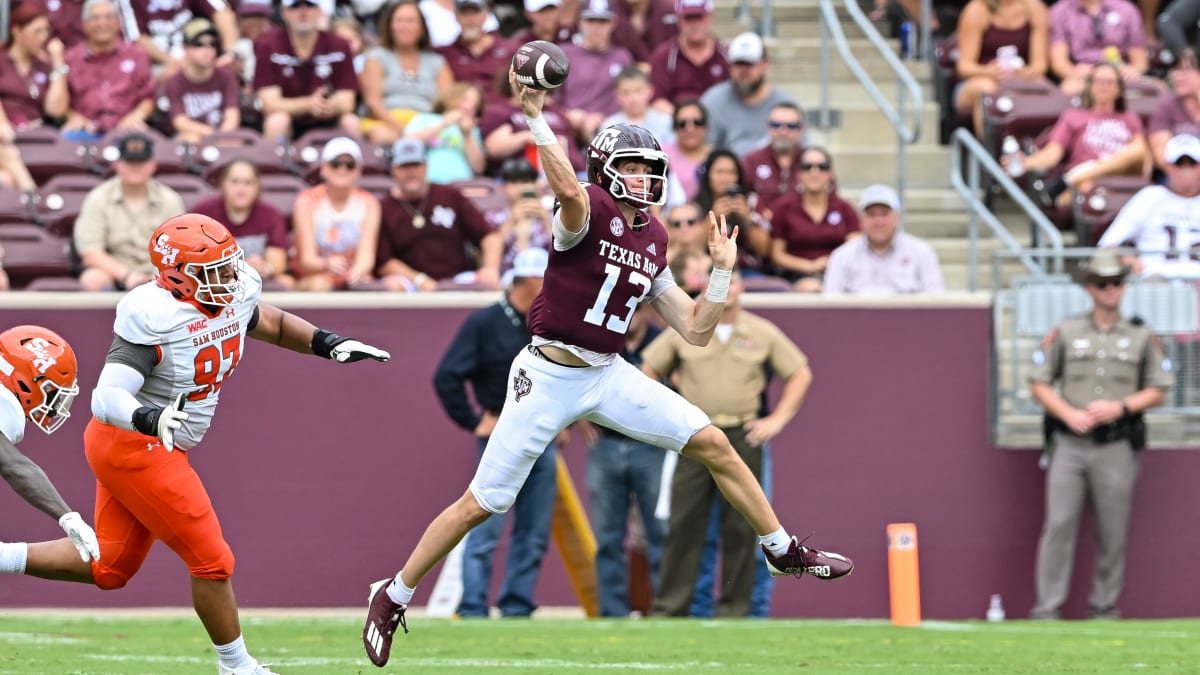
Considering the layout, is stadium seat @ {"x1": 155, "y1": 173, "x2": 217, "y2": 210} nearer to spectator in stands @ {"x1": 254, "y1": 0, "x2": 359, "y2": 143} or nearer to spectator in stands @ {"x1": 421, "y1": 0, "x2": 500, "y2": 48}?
spectator in stands @ {"x1": 254, "y1": 0, "x2": 359, "y2": 143}

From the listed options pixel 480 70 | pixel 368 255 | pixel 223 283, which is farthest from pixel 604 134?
pixel 480 70

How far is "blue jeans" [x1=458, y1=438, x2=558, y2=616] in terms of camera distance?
11219 millimetres

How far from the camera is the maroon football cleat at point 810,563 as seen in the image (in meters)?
7.73

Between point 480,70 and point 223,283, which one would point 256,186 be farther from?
point 223,283

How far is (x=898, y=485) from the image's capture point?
12.2 m

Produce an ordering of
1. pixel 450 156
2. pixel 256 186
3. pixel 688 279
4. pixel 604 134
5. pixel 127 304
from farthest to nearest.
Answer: pixel 450 156, pixel 256 186, pixel 688 279, pixel 604 134, pixel 127 304

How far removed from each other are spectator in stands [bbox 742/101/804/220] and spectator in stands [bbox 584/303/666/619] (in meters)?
1.71

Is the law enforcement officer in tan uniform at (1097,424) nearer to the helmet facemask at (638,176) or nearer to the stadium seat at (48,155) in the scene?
the helmet facemask at (638,176)

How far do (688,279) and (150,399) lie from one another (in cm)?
465

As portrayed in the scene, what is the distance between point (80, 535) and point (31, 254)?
583 cm

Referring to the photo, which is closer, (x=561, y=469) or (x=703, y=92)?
(x=561, y=469)

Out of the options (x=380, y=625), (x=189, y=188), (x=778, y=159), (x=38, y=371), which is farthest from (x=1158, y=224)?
(x=38, y=371)

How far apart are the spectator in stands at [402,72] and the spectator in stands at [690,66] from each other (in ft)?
5.01

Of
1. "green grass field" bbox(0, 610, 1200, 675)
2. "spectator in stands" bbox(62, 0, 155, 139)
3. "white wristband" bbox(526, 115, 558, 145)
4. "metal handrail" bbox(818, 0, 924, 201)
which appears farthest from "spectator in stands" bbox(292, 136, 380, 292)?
"white wristband" bbox(526, 115, 558, 145)
